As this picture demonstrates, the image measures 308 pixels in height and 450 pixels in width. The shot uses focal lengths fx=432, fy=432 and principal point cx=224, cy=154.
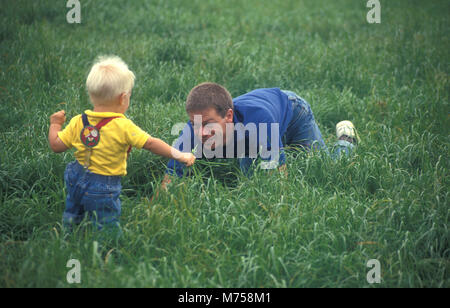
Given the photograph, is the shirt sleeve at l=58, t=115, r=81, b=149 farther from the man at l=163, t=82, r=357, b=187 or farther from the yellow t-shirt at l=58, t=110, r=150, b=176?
the man at l=163, t=82, r=357, b=187

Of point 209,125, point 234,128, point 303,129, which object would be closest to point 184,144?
point 209,125

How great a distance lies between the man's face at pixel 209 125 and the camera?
9.92 ft

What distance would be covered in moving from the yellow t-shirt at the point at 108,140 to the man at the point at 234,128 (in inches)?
19.6

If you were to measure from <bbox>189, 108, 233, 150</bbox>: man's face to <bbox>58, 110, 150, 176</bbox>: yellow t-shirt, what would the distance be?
1.84ft

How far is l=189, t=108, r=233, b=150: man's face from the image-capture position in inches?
119

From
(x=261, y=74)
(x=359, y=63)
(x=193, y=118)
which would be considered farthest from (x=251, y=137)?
(x=359, y=63)

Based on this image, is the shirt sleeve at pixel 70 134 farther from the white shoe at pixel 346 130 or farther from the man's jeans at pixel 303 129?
the white shoe at pixel 346 130

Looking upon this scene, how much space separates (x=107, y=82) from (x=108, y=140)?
334mm

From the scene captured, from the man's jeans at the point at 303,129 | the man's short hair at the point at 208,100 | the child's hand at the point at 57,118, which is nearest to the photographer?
the child's hand at the point at 57,118

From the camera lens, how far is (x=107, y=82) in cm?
248

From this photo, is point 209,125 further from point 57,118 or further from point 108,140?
point 57,118

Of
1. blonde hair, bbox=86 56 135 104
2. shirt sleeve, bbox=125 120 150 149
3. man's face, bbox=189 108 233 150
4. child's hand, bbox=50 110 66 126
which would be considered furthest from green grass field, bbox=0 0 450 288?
blonde hair, bbox=86 56 135 104

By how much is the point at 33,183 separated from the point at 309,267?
79.7 inches

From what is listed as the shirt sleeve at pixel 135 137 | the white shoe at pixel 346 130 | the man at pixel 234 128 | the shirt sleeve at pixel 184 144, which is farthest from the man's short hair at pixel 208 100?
the white shoe at pixel 346 130
